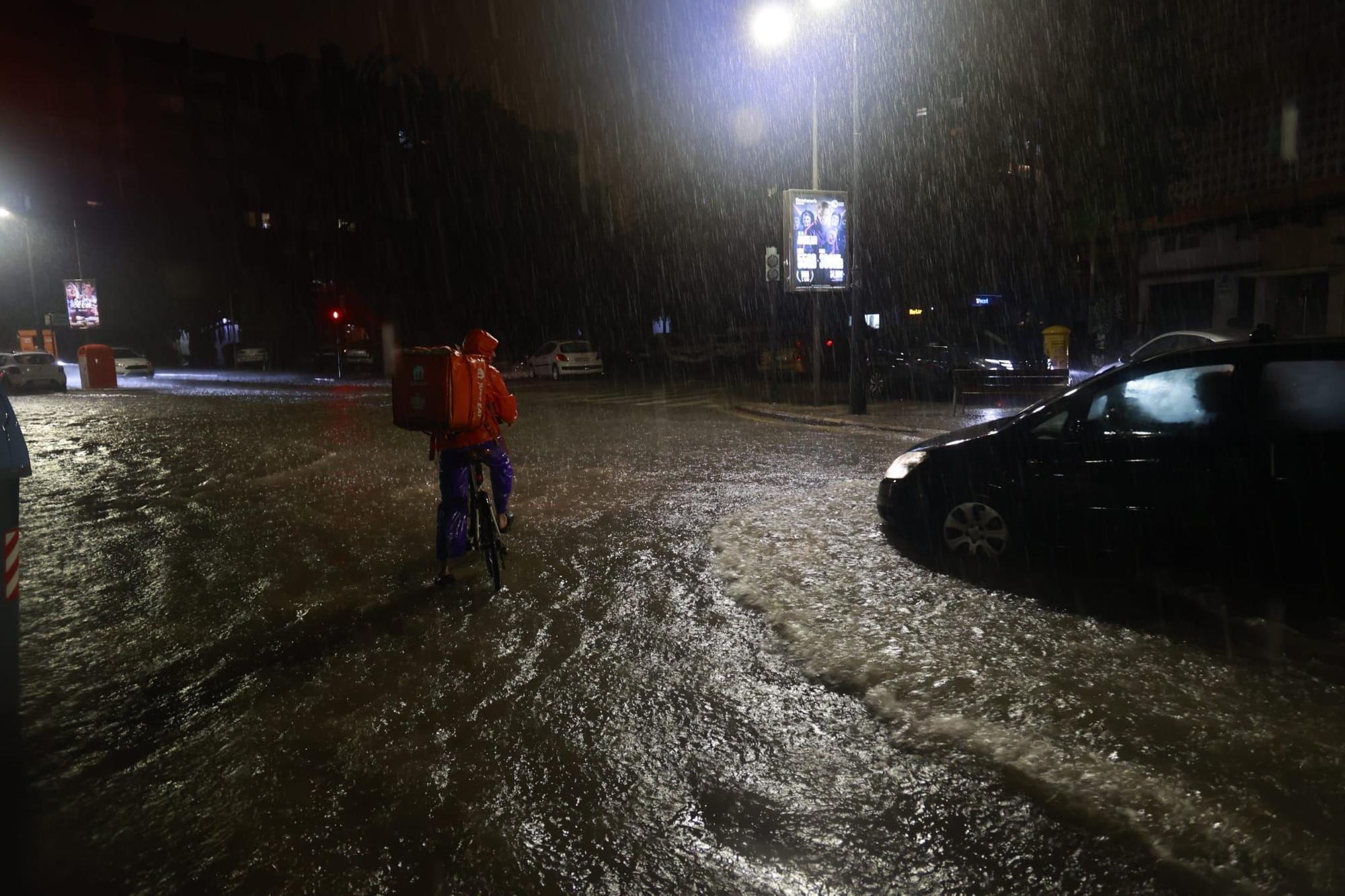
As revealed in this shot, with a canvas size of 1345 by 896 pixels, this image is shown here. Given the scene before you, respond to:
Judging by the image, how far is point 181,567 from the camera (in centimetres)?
742

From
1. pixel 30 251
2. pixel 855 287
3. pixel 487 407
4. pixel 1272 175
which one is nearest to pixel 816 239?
pixel 855 287

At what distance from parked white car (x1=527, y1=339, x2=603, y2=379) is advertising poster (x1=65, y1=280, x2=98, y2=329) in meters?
28.8

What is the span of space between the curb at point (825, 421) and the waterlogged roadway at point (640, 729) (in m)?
7.97

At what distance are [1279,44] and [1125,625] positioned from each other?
26.1 meters

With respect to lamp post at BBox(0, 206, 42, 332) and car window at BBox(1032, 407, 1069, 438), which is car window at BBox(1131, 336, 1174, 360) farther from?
lamp post at BBox(0, 206, 42, 332)

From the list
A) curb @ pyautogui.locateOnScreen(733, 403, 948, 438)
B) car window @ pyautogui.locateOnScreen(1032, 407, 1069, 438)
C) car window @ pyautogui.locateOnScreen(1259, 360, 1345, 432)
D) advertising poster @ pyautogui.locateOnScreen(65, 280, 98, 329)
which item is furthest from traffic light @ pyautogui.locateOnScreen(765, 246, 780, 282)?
advertising poster @ pyautogui.locateOnScreen(65, 280, 98, 329)

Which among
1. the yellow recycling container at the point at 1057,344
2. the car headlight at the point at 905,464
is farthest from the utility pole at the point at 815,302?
the car headlight at the point at 905,464

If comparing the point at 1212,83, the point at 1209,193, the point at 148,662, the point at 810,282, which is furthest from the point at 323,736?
the point at 1209,193

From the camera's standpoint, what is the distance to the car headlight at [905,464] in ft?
23.6

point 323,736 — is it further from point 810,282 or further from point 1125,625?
→ point 810,282

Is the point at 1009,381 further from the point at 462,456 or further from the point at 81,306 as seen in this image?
the point at 81,306

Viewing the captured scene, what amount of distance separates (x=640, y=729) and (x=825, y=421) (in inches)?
562

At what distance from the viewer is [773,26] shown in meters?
18.3

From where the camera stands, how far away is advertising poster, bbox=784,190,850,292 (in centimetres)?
2131
